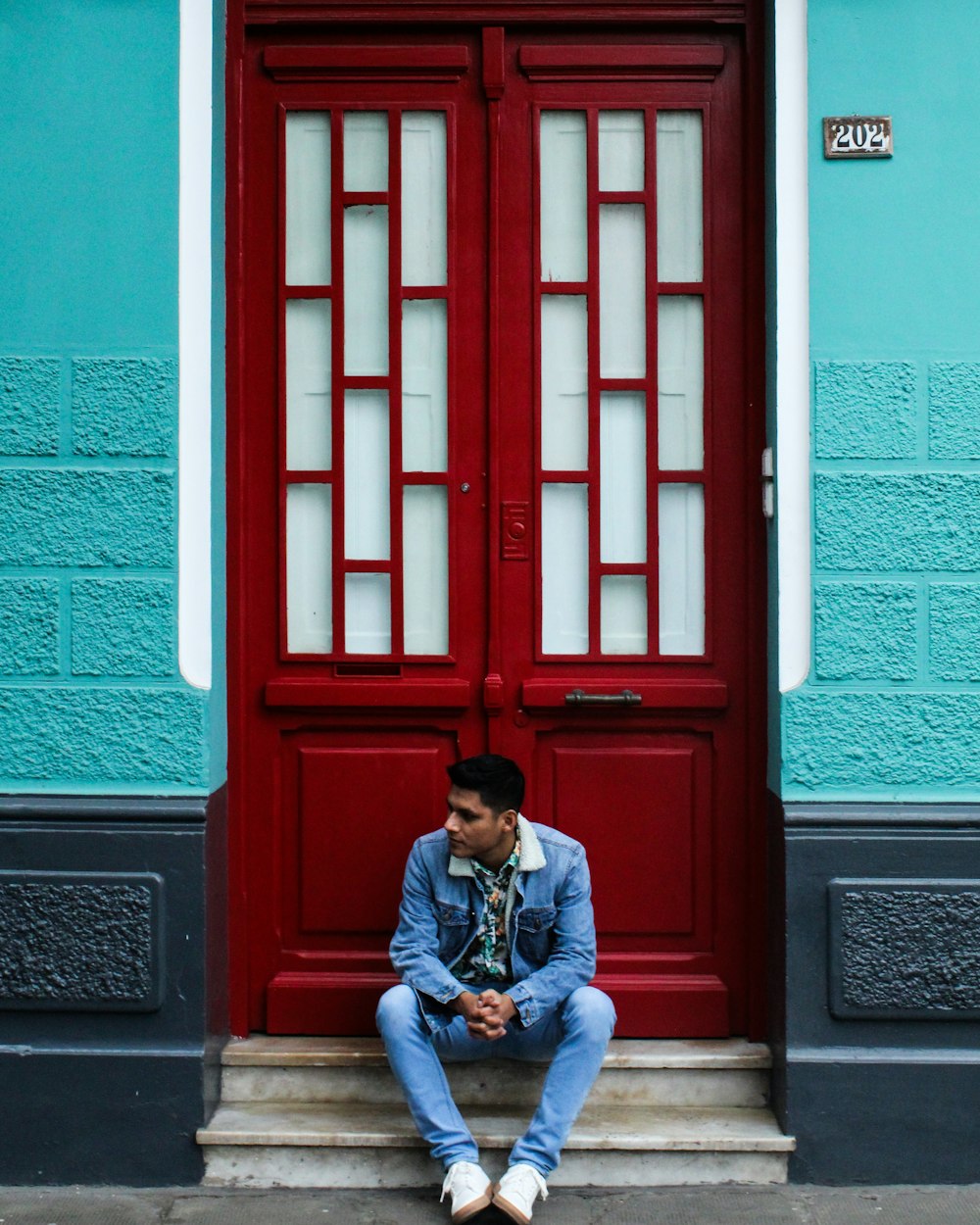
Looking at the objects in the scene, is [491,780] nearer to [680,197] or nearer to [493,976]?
[493,976]

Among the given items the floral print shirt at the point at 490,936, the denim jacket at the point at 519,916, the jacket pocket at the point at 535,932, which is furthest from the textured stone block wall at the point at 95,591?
the jacket pocket at the point at 535,932

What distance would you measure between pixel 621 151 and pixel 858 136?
0.74 m

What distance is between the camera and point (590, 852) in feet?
12.3

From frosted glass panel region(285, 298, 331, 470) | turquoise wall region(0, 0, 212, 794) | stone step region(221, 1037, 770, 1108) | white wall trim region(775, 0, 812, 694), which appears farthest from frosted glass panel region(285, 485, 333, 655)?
white wall trim region(775, 0, 812, 694)

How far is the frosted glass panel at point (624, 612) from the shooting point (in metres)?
3.80

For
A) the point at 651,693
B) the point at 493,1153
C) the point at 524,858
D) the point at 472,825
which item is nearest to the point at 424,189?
the point at 651,693

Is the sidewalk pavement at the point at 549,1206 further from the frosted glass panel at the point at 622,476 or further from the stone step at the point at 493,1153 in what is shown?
the frosted glass panel at the point at 622,476

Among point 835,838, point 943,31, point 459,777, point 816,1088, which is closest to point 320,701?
point 459,777

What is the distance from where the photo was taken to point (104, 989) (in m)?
3.45

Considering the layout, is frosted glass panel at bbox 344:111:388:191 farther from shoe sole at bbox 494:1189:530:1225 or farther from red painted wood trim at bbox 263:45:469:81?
shoe sole at bbox 494:1189:530:1225

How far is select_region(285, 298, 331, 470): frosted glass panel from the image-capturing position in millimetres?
3816

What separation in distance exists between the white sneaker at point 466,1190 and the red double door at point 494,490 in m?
0.67

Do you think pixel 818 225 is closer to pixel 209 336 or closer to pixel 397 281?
pixel 397 281

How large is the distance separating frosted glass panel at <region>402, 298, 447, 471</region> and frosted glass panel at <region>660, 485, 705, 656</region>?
29.2 inches
